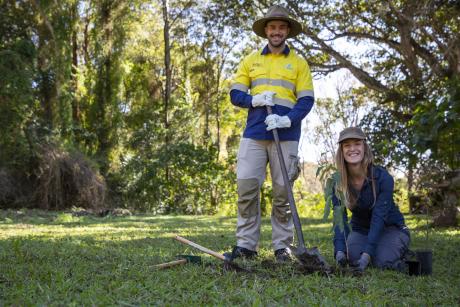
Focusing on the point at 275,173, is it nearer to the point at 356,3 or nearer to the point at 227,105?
the point at 356,3

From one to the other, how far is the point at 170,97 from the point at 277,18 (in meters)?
13.7

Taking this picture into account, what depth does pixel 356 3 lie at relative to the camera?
1138 cm

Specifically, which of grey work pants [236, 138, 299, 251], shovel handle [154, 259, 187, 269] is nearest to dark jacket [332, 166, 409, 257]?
grey work pants [236, 138, 299, 251]

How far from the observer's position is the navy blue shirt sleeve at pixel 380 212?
12.9 feet

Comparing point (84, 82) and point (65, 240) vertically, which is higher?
point (84, 82)

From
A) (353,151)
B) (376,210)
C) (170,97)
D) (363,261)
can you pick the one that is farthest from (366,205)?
(170,97)

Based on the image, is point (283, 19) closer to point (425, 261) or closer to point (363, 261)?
point (363, 261)

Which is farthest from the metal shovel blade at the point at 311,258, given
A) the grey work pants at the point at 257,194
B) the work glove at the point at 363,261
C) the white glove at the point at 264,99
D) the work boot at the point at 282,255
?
the white glove at the point at 264,99

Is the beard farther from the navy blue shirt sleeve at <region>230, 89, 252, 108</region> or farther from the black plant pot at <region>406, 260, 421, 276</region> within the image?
the black plant pot at <region>406, 260, 421, 276</region>

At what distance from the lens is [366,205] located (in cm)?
421

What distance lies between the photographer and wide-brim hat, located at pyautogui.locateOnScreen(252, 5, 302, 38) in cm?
449

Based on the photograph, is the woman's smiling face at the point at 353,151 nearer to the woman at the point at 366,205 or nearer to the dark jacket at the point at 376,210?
the woman at the point at 366,205

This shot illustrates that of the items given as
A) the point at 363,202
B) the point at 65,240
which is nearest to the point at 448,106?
the point at 363,202

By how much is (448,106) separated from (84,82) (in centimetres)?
1222
